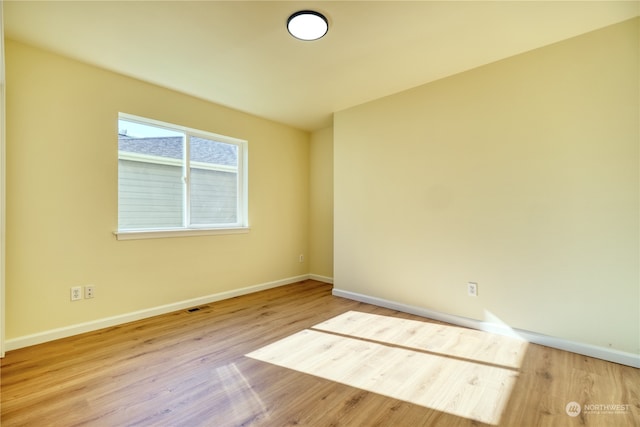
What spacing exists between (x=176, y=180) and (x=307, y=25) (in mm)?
2211

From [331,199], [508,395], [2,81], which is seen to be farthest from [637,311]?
[2,81]

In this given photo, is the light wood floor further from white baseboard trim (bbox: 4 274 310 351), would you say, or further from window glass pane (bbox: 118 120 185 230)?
window glass pane (bbox: 118 120 185 230)

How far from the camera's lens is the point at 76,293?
99.6 inches

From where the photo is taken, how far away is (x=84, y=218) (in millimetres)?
2570

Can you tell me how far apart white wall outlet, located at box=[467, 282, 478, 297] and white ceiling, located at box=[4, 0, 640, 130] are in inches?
80.0

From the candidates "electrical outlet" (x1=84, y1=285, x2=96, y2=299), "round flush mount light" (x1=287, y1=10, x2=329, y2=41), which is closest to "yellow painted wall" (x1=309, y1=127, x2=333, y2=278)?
"round flush mount light" (x1=287, y1=10, x2=329, y2=41)

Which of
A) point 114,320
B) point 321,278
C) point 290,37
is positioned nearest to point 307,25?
point 290,37

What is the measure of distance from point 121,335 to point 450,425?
2653 millimetres

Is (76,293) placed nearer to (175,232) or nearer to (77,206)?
(77,206)

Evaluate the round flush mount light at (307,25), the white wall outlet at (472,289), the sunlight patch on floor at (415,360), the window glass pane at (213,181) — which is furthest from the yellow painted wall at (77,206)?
the white wall outlet at (472,289)

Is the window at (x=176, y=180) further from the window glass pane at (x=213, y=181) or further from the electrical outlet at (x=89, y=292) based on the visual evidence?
the electrical outlet at (x=89, y=292)

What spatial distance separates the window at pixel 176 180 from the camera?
2.90 meters

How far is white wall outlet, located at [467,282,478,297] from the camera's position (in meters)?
2.68

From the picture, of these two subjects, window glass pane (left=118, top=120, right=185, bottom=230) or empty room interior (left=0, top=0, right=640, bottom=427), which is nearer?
empty room interior (left=0, top=0, right=640, bottom=427)
